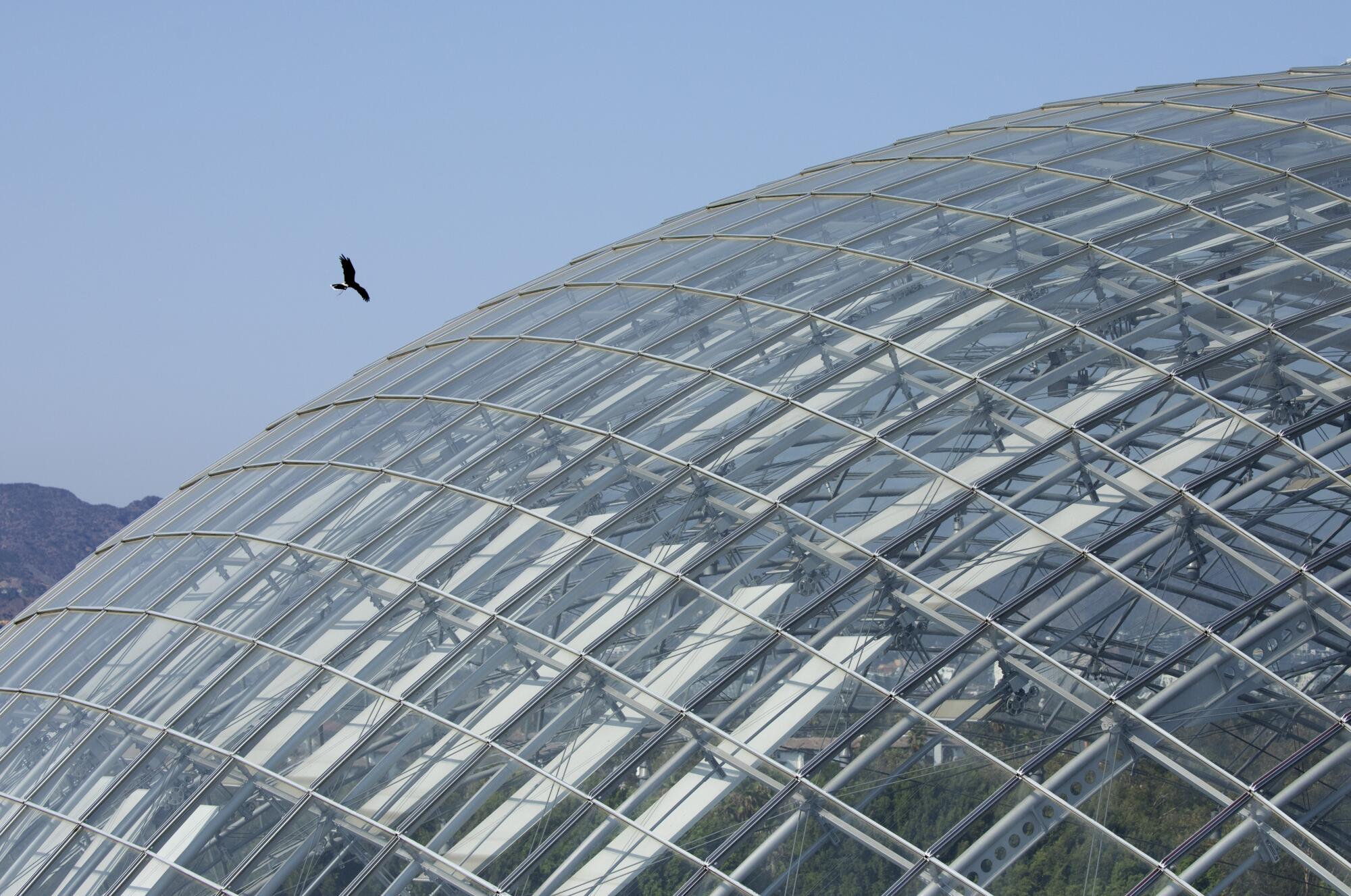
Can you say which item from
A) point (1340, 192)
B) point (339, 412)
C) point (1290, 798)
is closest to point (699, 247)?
point (339, 412)

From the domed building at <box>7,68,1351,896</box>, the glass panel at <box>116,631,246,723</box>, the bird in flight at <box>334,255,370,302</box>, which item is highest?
the bird in flight at <box>334,255,370,302</box>

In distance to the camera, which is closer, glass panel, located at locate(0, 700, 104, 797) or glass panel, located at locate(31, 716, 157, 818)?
glass panel, located at locate(31, 716, 157, 818)

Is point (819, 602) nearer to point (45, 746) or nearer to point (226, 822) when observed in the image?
point (226, 822)

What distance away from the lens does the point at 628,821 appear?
19438mm

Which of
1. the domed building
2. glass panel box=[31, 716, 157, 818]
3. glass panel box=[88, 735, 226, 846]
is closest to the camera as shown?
the domed building

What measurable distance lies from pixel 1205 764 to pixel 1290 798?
3.59 ft

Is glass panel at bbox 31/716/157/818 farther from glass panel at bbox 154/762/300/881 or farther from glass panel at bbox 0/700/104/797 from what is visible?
glass panel at bbox 154/762/300/881

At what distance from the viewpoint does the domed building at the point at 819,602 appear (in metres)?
18.6

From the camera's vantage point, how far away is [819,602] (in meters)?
20.8

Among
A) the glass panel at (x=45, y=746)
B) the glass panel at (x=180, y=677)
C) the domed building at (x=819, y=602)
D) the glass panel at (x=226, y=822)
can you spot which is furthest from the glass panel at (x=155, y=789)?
the glass panel at (x=45, y=746)

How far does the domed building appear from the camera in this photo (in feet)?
60.9

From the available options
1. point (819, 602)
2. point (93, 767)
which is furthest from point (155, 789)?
point (819, 602)

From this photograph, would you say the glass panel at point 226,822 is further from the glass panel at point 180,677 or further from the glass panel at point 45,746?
the glass panel at point 45,746

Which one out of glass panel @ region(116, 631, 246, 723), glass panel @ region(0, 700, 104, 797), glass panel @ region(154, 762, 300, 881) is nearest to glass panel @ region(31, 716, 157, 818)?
glass panel @ region(0, 700, 104, 797)
